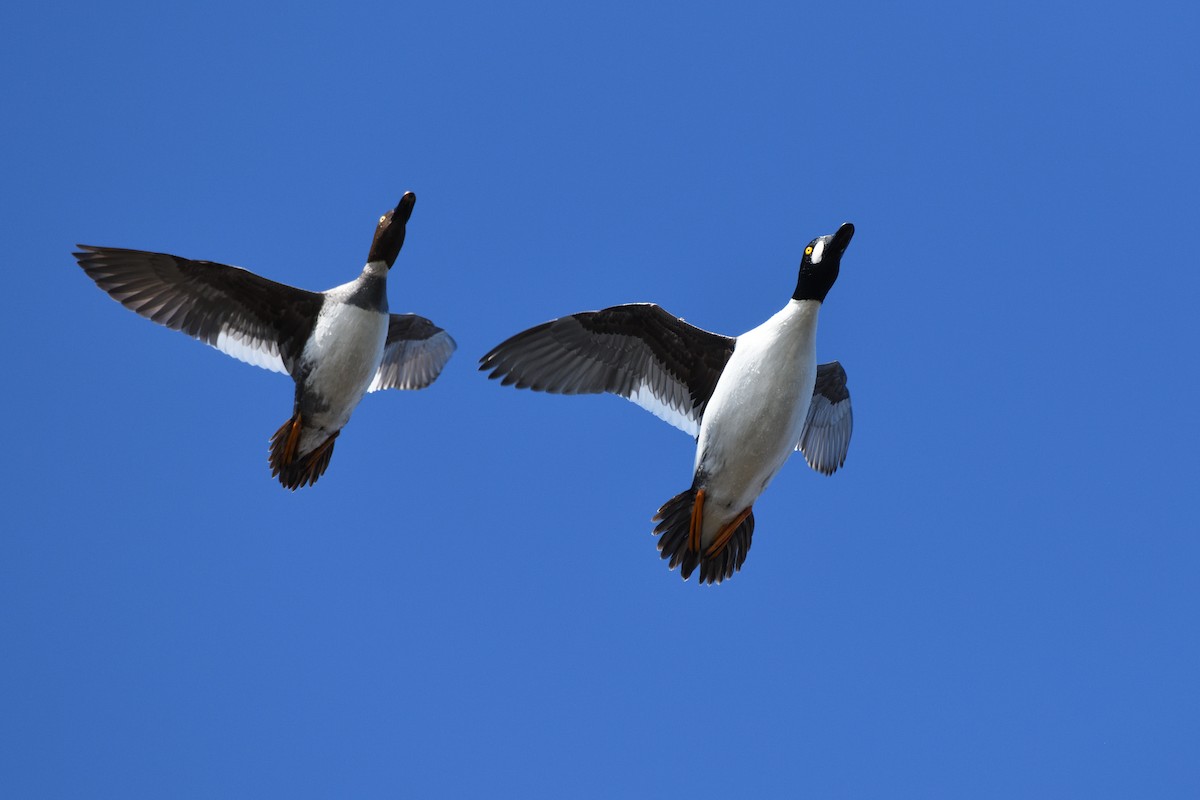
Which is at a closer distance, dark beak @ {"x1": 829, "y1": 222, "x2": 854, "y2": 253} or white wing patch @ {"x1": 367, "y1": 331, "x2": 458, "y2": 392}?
dark beak @ {"x1": 829, "y1": 222, "x2": 854, "y2": 253}

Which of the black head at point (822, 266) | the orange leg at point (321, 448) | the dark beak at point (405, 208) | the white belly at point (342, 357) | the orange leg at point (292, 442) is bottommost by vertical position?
the orange leg at point (292, 442)

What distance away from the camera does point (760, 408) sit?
35.9ft

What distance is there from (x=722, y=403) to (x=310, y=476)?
4214 mm

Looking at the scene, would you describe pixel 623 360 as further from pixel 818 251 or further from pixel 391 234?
pixel 391 234

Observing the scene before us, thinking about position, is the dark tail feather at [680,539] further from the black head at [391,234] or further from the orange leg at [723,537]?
the black head at [391,234]

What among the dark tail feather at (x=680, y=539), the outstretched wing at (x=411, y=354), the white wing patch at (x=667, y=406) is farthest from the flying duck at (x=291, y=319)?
the dark tail feather at (x=680, y=539)

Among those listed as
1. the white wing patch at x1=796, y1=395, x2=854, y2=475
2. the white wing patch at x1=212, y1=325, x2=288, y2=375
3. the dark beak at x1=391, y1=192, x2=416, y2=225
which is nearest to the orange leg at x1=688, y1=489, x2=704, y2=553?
the white wing patch at x1=796, y1=395, x2=854, y2=475

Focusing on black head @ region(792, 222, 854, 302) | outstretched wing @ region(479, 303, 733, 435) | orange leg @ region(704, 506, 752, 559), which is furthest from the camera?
outstretched wing @ region(479, 303, 733, 435)

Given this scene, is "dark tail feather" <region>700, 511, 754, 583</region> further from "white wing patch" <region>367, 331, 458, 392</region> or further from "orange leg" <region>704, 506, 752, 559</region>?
"white wing patch" <region>367, 331, 458, 392</region>

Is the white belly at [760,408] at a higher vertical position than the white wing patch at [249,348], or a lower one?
lower

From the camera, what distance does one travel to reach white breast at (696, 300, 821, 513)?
431 inches

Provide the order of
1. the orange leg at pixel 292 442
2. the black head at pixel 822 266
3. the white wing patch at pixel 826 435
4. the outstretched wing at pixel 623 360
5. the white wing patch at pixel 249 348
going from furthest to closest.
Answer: the white wing patch at pixel 249 348, the orange leg at pixel 292 442, the white wing patch at pixel 826 435, the outstretched wing at pixel 623 360, the black head at pixel 822 266

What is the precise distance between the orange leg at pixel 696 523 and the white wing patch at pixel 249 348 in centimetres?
429

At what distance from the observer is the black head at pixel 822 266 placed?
11.2 m
